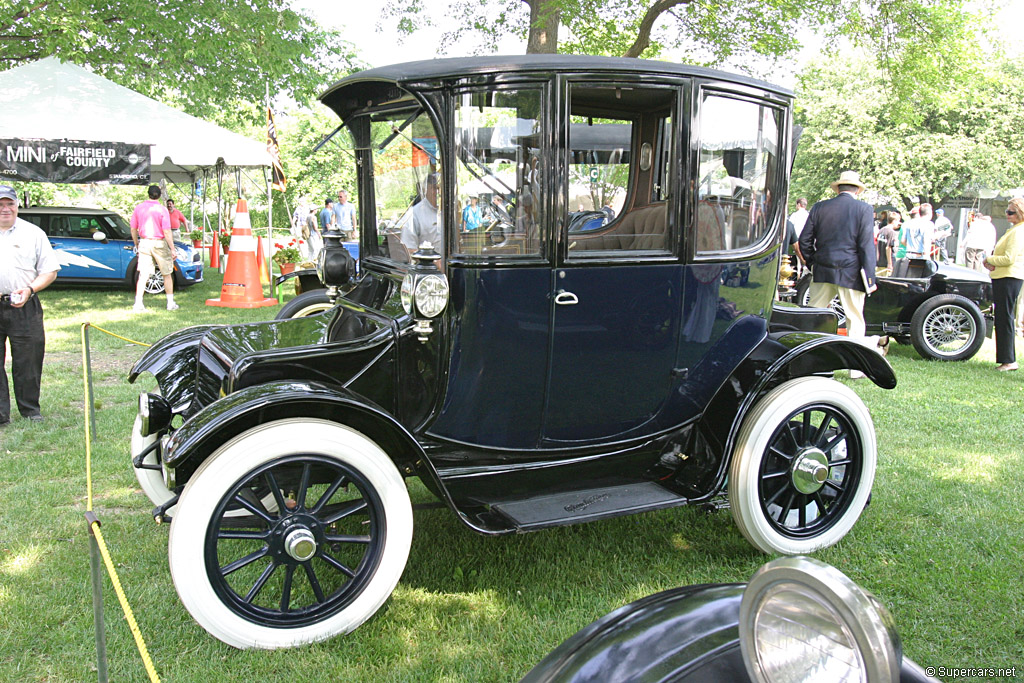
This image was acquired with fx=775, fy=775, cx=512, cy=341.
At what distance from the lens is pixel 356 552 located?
3701 mm

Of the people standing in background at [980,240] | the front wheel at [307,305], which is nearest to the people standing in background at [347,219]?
the front wheel at [307,305]

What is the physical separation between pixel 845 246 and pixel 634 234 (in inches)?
167

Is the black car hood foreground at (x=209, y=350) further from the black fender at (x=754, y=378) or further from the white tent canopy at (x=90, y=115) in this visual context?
the white tent canopy at (x=90, y=115)

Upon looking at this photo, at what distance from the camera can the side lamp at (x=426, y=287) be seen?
2939mm

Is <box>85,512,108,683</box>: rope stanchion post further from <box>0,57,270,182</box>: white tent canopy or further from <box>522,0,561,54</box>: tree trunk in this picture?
<box>0,57,270,182</box>: white tent canopy

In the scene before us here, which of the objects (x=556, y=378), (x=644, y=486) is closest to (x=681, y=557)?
(x=644, y=486)

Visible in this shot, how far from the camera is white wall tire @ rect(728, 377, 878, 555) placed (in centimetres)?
352

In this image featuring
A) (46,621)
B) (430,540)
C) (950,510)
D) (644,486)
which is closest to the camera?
(46,621)

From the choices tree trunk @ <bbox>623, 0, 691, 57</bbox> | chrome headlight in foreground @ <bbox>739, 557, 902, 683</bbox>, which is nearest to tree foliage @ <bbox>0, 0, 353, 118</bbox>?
tree trunk @ <bbox>623, 0, 691, 57</bbox>

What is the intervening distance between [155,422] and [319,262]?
3.56ft

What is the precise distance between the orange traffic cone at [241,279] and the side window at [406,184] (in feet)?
27.3

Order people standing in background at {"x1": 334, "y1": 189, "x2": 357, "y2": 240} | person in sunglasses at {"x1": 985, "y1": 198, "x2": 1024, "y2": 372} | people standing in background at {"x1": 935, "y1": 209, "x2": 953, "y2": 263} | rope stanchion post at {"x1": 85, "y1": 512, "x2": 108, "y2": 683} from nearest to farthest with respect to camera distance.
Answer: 1. rope stanchion post at {"x1": 85, "y1": 512, "x2": 108, "y2": 683}
2. people standing in background at {"x1": 334, "y1": 189, "x2": 357, "y2": 240}
3. person in sunglasses at {"x1": 985, "y1": 198, "x2": 1024, "y2": 372}
4. people standing in background at {"x1": 935, "y1": 209, "x2": 953, "y2": 263}

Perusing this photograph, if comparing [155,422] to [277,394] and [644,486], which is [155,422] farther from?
[644,486]

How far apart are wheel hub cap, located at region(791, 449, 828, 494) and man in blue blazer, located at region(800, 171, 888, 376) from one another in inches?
144
